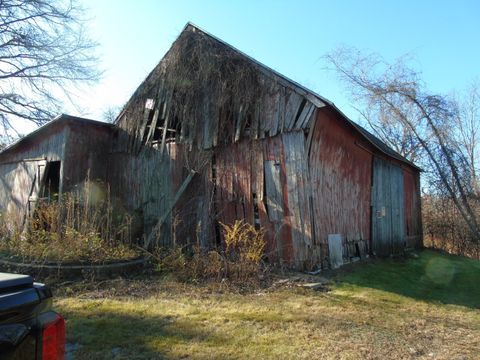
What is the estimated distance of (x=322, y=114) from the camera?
10406 mm

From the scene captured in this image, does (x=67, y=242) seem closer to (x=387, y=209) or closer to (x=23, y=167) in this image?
(x=23, y=167)

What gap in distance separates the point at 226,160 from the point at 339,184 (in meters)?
3.07

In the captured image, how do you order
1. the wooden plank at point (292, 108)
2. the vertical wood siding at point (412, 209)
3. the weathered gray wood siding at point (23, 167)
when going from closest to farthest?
the wooden plank at point (292, 108) < the weathered gray wood siding at point (23, 167) < the vertical wood siding at point (412, 209)

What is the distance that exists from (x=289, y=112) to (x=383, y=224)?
617cm

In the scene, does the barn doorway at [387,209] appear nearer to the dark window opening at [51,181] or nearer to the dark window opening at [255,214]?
the dark window opening at [255,214]

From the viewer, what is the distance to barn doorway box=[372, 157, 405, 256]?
13586 millimetres

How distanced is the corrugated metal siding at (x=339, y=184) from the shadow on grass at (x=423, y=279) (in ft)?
3.05

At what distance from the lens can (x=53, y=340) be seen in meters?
1.97

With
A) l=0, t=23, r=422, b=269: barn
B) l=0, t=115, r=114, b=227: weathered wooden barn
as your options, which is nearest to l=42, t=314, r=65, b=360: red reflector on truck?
l=0, t=23, r=422, b=269: barn

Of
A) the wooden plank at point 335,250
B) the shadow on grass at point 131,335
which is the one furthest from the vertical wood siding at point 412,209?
the shadow on grass at point 131,335

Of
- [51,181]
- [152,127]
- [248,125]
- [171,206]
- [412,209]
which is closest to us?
[248,125]

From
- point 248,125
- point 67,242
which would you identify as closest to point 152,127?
point 248,125

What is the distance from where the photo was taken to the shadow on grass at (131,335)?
Result: 4836 millimetres

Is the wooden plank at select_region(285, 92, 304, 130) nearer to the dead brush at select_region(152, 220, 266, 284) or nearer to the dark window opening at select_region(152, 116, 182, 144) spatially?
the dead brush at select_region(152, 220, 266, 284)
